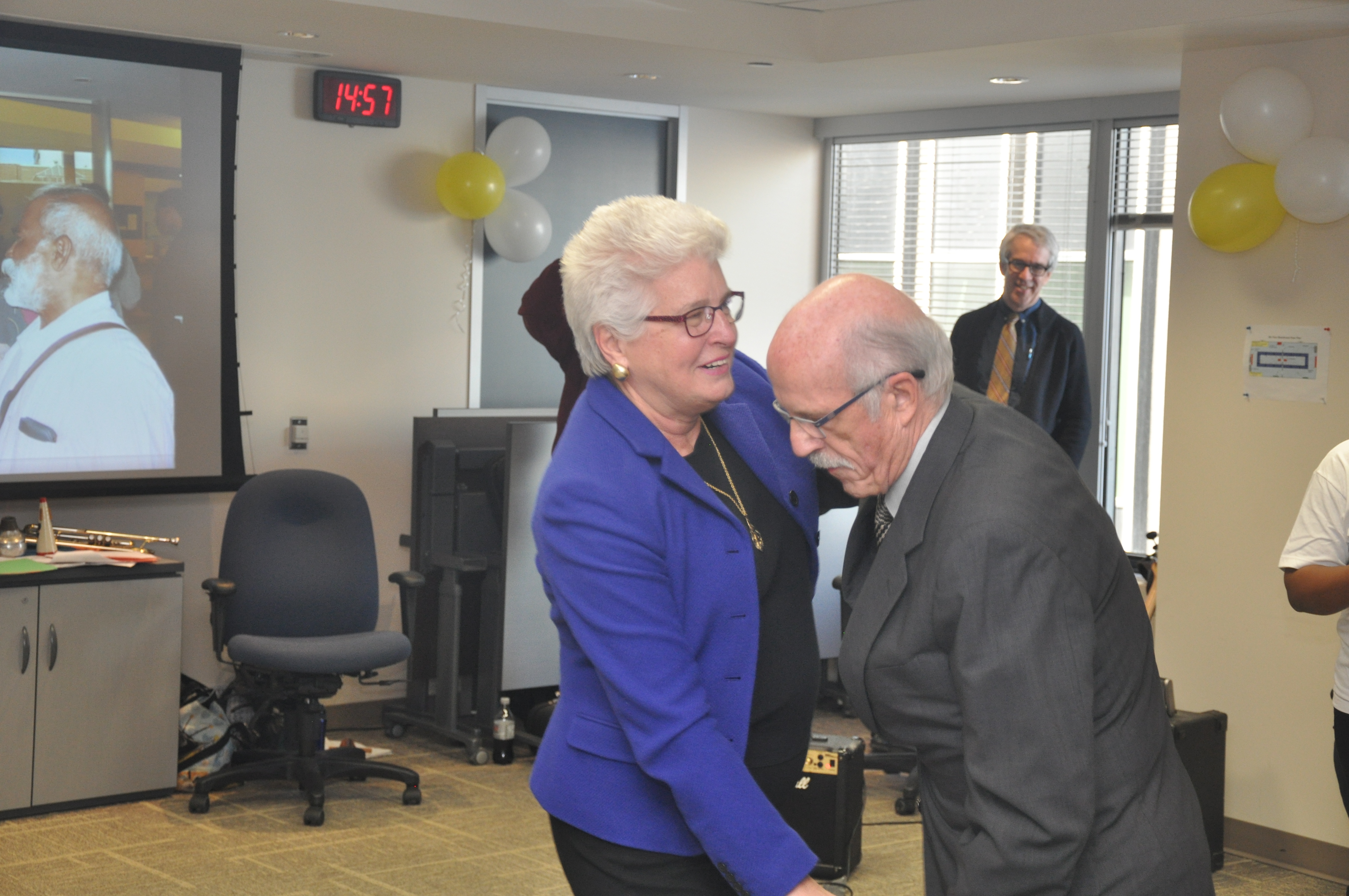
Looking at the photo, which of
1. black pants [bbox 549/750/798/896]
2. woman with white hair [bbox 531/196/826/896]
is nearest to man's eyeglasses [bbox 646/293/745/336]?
woman with white hair [bbox 531/196/826/896]

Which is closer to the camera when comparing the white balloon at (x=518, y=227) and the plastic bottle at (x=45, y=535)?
the plastic bottle at (x=45, y=535)

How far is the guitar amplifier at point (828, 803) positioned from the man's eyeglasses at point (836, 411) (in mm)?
2493

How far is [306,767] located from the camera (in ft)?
15.3

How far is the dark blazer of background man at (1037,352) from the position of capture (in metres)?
5.29

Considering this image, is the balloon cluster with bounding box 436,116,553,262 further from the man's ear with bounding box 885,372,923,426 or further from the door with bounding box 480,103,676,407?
the man's ear with bounding box 885,372,923,426

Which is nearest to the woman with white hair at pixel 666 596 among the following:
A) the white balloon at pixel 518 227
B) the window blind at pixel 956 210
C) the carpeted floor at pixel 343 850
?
the carpeted floor at pixel 343 850

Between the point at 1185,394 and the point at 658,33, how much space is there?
2.17 meters

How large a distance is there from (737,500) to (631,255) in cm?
37

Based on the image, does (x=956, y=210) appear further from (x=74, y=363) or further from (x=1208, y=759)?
(x=74, y=363)

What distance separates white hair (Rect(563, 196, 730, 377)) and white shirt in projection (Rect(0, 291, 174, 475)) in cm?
365

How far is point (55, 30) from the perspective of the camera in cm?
475

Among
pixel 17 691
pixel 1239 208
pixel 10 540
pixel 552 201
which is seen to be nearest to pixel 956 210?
pixel 552 201

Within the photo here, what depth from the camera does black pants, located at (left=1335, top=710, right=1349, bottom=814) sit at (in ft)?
10.0

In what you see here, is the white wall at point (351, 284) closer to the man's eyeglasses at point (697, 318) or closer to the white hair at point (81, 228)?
the white hair at point (81, 228)
